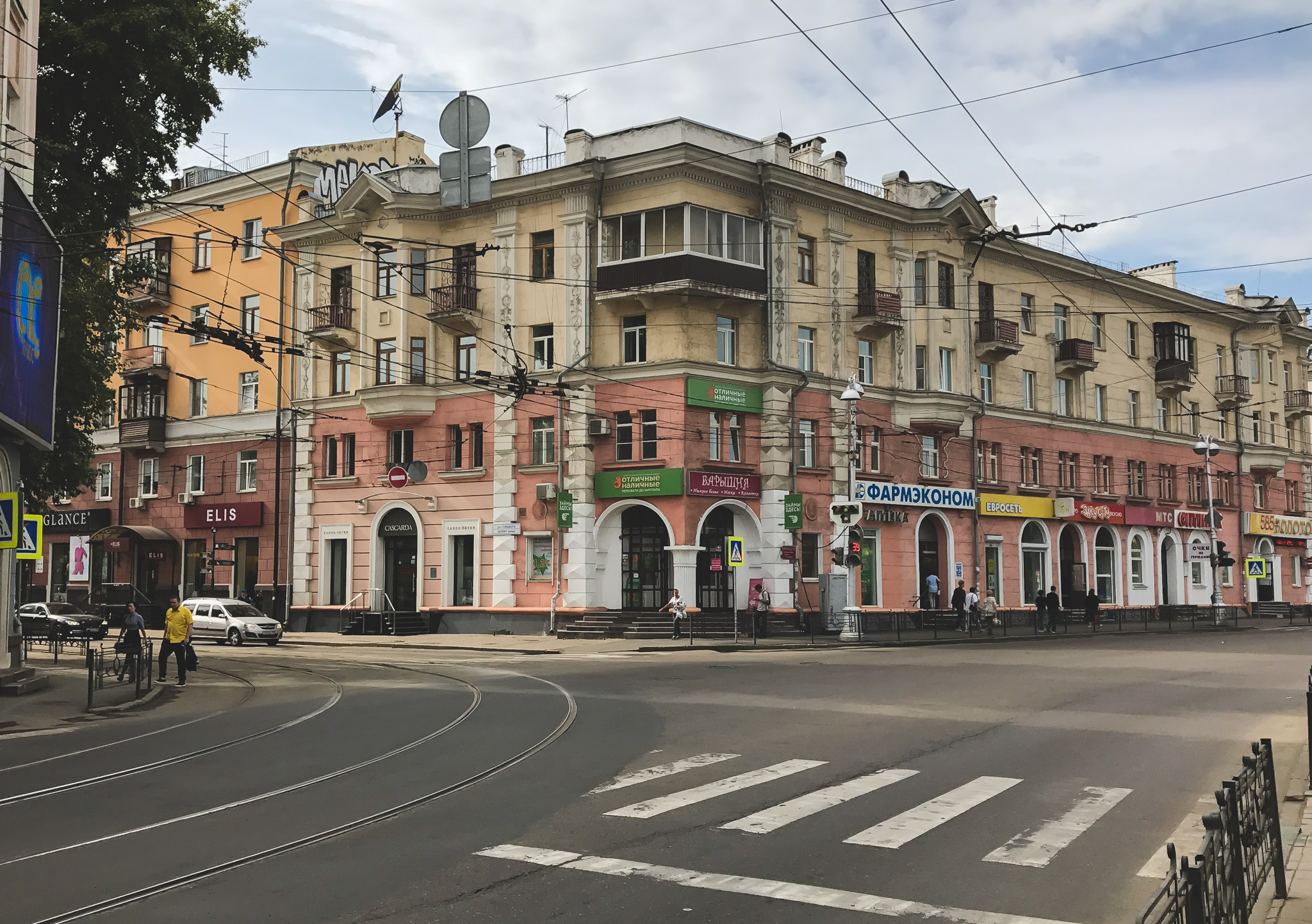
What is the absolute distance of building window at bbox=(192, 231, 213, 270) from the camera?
4872 centimetres

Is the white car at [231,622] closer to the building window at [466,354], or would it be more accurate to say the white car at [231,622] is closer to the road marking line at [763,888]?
the building window at [466,354]

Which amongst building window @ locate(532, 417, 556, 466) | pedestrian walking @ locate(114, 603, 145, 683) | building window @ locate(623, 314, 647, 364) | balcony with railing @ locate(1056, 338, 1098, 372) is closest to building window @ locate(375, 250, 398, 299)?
building window @ locate(532, 417, 556, 466)

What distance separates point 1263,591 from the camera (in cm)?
6066

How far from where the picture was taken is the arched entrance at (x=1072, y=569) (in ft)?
159

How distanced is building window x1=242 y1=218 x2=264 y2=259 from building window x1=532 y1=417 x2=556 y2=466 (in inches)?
626

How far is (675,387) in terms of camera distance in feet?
120

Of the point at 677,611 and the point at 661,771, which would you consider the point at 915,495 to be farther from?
the point at 661,771

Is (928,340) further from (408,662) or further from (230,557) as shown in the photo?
(230,557)

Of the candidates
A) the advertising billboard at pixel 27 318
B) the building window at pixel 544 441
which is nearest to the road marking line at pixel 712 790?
the advertising billboard at pixel 27 318

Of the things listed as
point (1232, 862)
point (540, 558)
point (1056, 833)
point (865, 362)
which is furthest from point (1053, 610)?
point (1232, 862)

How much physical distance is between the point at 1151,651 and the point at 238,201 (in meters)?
38.4

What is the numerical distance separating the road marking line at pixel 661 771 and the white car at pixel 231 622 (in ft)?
97.1

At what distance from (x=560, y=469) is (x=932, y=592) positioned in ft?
48.3

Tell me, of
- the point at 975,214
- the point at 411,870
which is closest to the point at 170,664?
the point at 411,870
